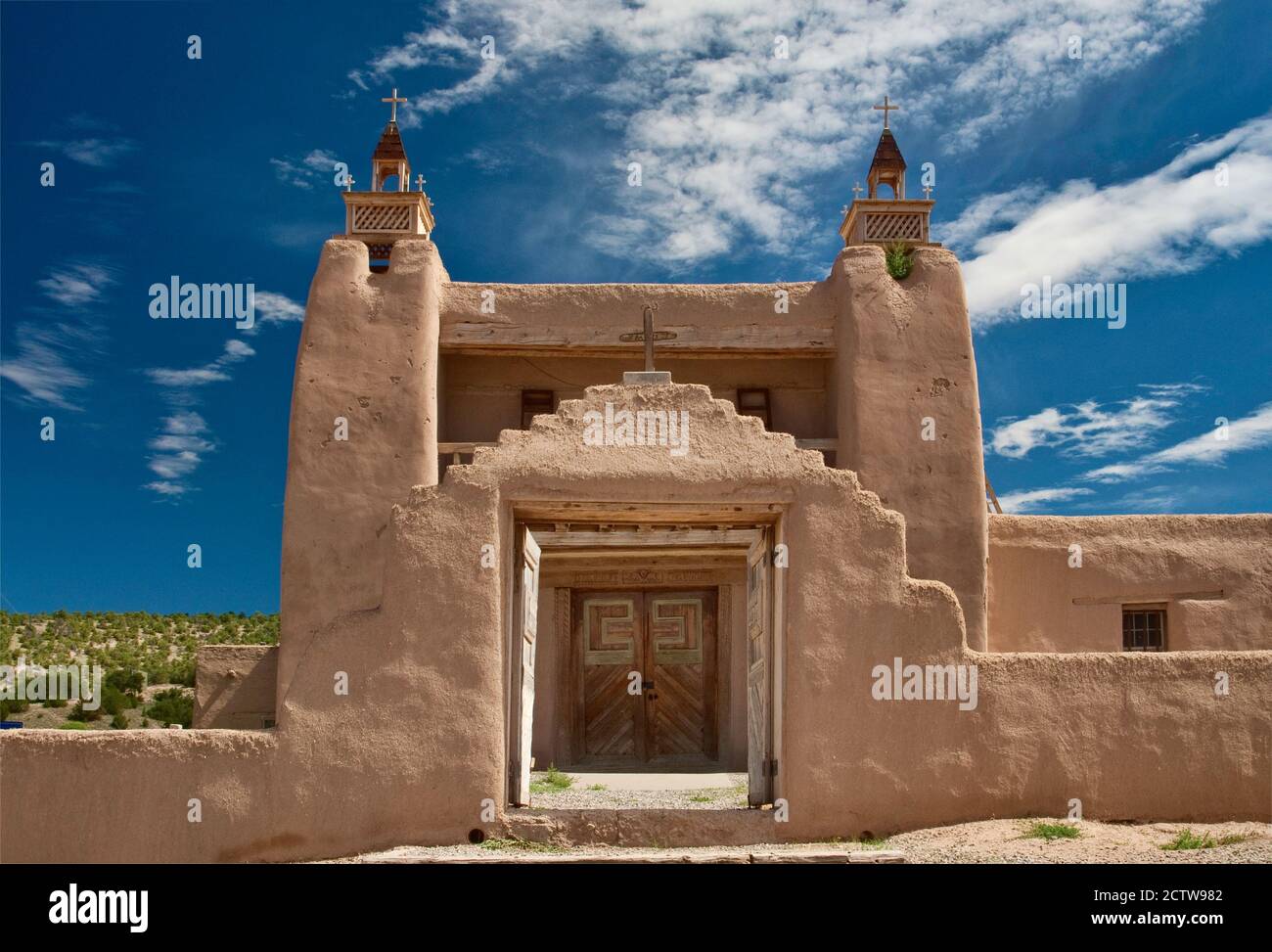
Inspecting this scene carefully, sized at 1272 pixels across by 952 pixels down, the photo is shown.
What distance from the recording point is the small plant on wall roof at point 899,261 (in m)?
16.9

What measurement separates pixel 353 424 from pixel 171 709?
13939 mm

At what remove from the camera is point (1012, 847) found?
344 inches

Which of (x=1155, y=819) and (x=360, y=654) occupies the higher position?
(x=360, y=654)

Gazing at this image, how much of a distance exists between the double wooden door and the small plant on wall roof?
5.44 meters

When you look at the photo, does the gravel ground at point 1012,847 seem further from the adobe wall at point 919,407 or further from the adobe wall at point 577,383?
the adobe wall at point 577,383

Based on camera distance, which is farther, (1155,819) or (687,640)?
(687,640)

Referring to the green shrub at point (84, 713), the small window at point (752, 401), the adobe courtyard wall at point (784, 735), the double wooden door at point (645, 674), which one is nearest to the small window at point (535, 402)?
the small window at point (752, 401)

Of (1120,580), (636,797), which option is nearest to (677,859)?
(636,797)

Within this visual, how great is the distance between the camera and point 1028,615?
16.4 meters

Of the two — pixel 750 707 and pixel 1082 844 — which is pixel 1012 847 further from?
pixel 750 707
